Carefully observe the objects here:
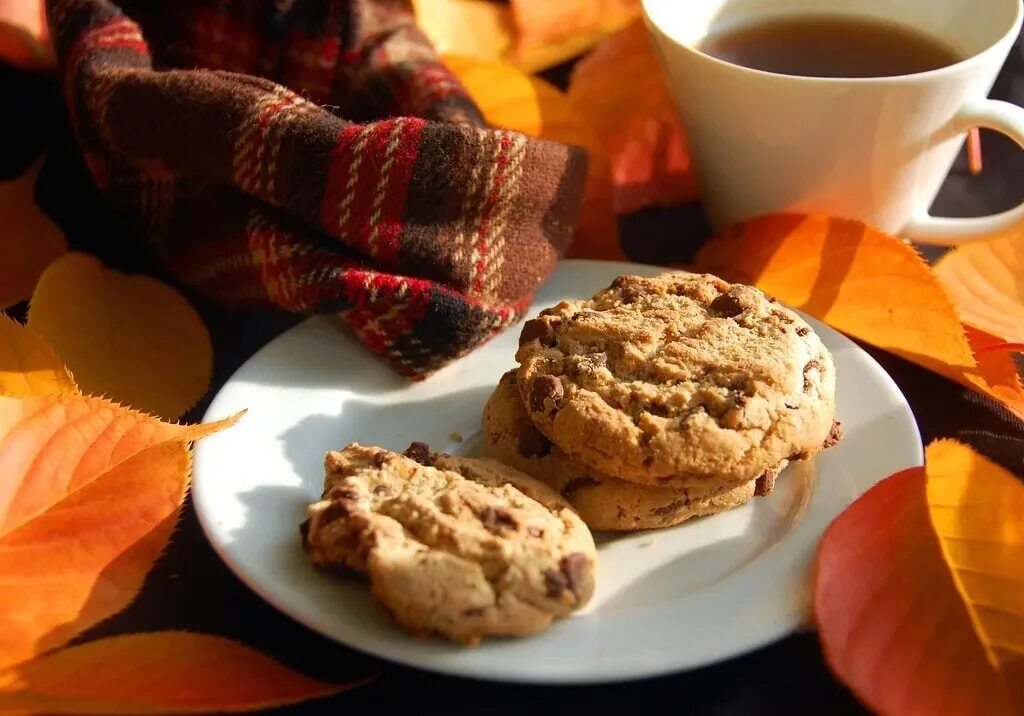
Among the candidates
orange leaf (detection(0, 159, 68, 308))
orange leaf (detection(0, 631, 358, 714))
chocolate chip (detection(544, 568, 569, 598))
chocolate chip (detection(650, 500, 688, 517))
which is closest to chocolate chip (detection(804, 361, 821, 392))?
chocolate chip (detection(650, 500, 688, 517))

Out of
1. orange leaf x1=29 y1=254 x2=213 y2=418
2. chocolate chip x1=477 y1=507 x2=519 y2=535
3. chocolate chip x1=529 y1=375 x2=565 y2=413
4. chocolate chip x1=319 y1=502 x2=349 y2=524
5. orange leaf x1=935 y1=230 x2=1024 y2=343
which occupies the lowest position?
orange leaf x1=29 y1=254 x2=213 y2=418

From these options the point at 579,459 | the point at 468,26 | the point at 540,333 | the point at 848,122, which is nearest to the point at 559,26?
the point at 468,26

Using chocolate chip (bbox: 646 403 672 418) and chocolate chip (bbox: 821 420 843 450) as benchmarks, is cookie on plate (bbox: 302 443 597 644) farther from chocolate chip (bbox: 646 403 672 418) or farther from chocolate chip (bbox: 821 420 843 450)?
chocolate chip (bbox: 821 420 843 450)

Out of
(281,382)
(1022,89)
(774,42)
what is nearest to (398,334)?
(281,382)

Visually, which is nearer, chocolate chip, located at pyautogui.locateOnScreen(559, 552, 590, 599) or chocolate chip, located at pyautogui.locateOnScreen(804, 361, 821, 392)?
chocolate chip, located at pyautogui.locateOnScreen(559, 552, 590, 599)

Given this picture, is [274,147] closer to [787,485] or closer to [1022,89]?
[787,485]
